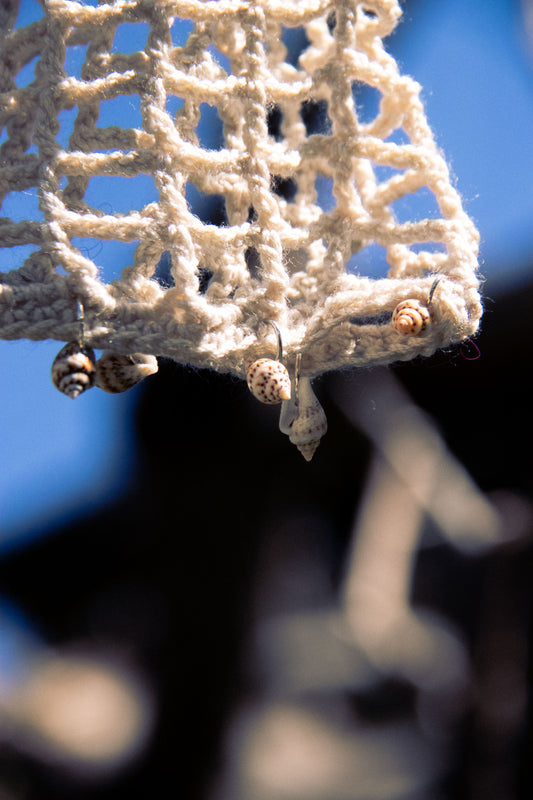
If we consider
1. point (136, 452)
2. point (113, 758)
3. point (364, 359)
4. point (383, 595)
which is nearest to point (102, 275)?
point (364, 359)

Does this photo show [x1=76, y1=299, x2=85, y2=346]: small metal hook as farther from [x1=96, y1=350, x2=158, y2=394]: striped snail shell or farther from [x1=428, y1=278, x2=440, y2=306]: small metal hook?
[x1=428, y1=278, x2=440, y2=306]: small metal hook

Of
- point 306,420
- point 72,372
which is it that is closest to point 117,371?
point 72,372

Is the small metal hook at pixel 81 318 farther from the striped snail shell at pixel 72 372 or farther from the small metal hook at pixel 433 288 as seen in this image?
the small metal hook at pixel 433 288

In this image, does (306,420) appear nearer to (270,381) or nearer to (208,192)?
(270,381)

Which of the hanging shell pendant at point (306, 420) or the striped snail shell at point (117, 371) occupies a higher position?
the striped snail shell at point (117, 371)

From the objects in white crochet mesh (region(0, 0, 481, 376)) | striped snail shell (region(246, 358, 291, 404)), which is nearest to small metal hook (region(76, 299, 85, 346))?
white crochet mesh (region(0, 0, 481, 376))

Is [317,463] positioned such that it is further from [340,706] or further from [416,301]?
[416,301]

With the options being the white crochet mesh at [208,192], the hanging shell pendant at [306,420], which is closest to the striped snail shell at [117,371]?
the white crochet mesh at [208,192]
